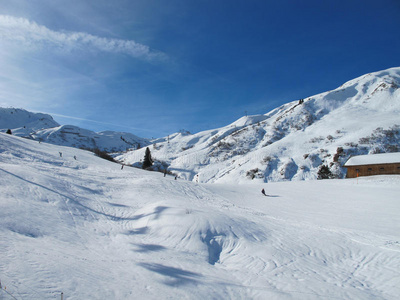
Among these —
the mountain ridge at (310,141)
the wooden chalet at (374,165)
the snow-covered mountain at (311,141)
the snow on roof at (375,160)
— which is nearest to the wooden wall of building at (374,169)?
the wooden chalet at (374,165)

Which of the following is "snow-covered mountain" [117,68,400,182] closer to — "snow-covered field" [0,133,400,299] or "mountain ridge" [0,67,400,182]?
"mountain ridge" [0,67,400,182]

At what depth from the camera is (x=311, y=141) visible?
286 ft

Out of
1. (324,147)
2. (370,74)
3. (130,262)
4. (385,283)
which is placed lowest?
(130,262)

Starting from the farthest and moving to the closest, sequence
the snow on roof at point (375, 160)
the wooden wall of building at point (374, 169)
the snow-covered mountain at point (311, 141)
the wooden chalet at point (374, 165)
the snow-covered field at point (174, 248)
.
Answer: the snow-covered mountain at point (311, 141), the snow on roof at point (375, 160), the wooden chalet at point (374, 165), the wooden wall of building at point (374, 169), the snow-covered field at point (174, 248)

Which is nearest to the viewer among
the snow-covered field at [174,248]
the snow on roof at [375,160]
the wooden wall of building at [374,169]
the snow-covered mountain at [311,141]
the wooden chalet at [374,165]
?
the snow-covered field at [174,248]

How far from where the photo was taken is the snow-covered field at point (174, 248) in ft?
20.9

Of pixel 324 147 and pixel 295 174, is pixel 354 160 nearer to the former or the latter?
pixel 295 174

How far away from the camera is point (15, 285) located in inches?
201

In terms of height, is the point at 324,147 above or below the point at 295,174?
above

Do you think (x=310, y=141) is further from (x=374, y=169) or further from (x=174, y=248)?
(x=174, y=248)

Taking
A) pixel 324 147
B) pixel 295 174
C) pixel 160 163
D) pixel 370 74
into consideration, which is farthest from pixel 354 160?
pixel 370 74

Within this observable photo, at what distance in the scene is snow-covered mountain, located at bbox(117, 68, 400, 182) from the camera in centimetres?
7112

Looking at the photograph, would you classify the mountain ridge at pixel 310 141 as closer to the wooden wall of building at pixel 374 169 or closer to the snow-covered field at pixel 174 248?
the wooden wall of building at pixel 374 169

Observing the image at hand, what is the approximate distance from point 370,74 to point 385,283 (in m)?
199
